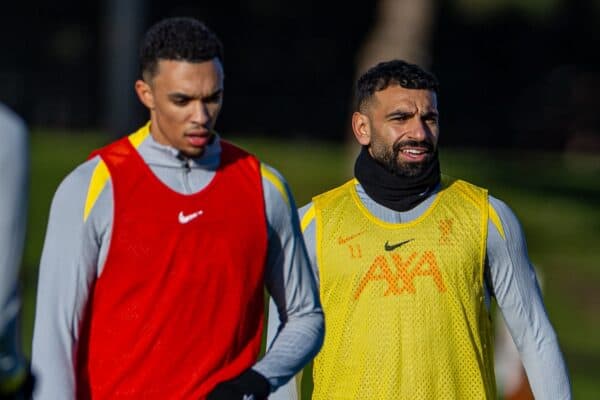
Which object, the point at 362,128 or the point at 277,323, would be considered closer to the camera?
the point at 277,323

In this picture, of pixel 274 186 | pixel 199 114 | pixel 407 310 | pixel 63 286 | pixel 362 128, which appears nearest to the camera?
pixel 63 286

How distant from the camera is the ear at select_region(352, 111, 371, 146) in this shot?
7.59 metres

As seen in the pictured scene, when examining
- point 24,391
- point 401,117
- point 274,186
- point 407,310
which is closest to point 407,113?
point 401,117

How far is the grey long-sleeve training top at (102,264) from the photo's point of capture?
6.13 meters

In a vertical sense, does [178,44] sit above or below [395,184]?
above

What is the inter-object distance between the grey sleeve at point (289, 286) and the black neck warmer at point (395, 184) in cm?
97

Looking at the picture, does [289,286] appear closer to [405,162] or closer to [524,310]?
[405,162]

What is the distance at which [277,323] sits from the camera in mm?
6863

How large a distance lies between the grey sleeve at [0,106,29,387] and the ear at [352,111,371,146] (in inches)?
108

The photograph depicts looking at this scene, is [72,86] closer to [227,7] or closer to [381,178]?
[227,7]

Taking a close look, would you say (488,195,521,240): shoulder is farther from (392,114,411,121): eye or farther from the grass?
the grass

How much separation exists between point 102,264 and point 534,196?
27.1m

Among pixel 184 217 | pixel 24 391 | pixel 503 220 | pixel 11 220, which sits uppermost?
pixel 11 220

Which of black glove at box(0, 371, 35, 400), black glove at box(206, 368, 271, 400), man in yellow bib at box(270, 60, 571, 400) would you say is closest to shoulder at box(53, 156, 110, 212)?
black glove at box(0, 371, 35, 400)
